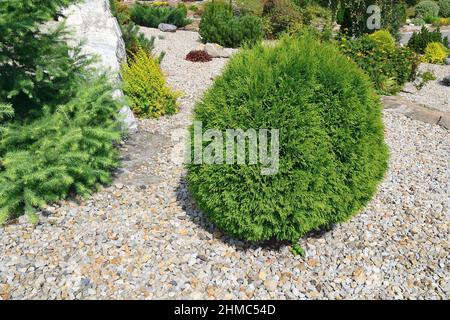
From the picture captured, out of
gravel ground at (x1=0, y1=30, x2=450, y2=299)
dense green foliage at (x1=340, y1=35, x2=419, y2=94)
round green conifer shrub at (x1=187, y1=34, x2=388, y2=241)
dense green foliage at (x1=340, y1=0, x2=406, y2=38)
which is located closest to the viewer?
round green conifer shrub at (x1=187, y1=34, x2=388, y2=241)

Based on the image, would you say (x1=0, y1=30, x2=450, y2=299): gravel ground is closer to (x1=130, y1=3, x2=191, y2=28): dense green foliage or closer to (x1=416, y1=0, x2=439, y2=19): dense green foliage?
(x1=130, y1=3, x2=191, y2=28): dense green foliage

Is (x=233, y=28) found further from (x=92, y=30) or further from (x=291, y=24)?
(x=92, y=30)

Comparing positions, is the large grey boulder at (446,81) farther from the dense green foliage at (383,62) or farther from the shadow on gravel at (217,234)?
the shadow on gravel at (217,234)

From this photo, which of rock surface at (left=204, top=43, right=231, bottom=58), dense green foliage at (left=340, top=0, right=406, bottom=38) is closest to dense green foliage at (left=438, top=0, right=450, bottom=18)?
dense green foliage at (left=340, top=0, right=406, bottom=38)

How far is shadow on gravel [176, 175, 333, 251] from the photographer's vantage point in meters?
3.38

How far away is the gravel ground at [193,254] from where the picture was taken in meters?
2.93

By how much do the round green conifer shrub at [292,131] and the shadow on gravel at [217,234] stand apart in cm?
29

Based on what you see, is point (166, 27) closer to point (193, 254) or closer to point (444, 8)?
point (193, 254)

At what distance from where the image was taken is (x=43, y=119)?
11.7 ft

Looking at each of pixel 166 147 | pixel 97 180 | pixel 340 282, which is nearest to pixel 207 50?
pixel 166 147

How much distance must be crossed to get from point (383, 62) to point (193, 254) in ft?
22.5

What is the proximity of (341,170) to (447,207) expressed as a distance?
1.90 meters

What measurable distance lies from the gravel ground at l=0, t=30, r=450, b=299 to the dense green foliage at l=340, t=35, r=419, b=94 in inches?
162

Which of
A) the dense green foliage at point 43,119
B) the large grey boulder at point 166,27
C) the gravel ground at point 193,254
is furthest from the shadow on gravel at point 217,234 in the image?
the large grey boulder at point 166,27
